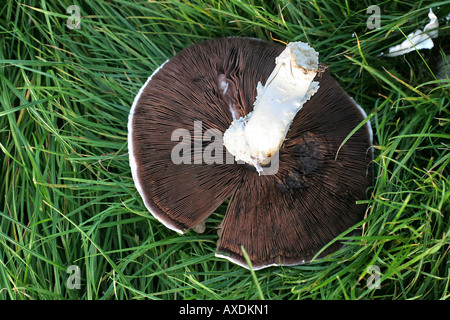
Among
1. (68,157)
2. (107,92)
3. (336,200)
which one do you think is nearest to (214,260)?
(336,200)

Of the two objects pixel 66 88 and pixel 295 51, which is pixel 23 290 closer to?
pixel 66 88
